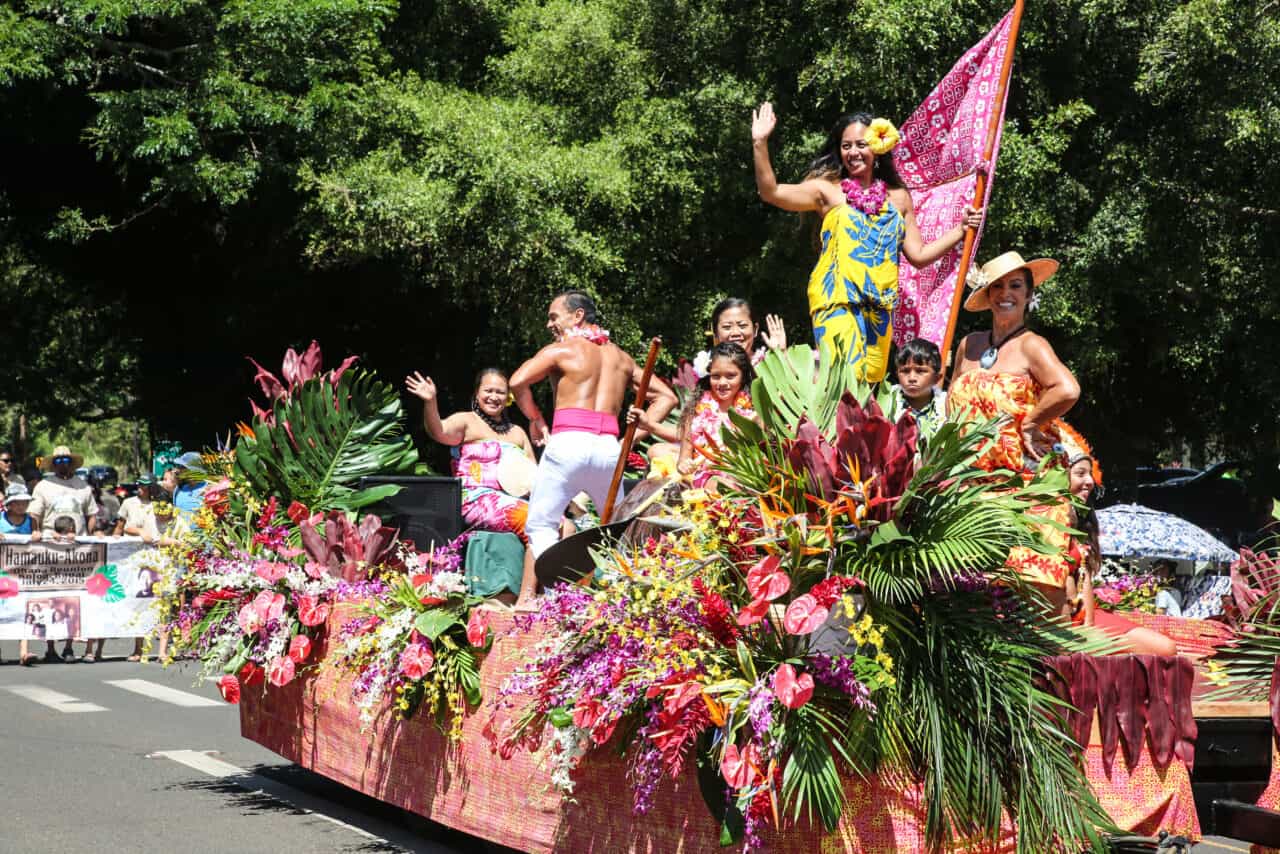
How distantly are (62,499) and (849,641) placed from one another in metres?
14.7

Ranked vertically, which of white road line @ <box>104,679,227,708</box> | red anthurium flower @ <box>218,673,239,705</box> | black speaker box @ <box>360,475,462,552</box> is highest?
black speaker box @ <box>360,475,462,552</box>

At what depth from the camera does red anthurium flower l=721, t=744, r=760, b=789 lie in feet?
15.0

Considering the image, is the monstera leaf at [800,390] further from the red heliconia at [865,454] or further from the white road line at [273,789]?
the white road line at [273,789]

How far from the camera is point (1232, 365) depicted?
20.9 metres

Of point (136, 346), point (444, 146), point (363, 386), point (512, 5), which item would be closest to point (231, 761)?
point (363, 386)

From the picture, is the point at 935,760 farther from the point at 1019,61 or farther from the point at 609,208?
the point at 609,208

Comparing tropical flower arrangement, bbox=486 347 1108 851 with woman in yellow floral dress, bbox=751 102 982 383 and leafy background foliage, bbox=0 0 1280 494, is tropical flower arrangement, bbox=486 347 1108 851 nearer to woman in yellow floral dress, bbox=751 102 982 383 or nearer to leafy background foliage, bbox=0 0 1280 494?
woman in yellow floral dress, bbox=751 102 982 383

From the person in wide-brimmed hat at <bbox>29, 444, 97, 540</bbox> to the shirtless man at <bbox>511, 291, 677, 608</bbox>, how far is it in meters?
10.7

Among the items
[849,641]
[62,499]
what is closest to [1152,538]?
[849,641]

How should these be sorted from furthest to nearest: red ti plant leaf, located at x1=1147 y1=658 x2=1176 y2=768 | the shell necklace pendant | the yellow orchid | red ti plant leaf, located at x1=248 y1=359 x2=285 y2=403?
red ti plant leaf, located at x1=248 y1=359 x2=285 y2=403 < the yellow orchid < the shell necklace pendant < red ti plant leaf, located at x1=1147 y1=658 x2=1176 y2=768

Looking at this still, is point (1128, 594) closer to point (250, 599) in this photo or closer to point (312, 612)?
point (312, 612)

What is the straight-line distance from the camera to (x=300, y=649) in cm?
766

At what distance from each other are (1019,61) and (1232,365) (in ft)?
18.1

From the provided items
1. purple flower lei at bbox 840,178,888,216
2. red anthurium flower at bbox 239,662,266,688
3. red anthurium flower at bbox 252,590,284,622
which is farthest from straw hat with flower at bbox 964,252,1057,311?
red anthurium flower at bbox 239,662,266,688
